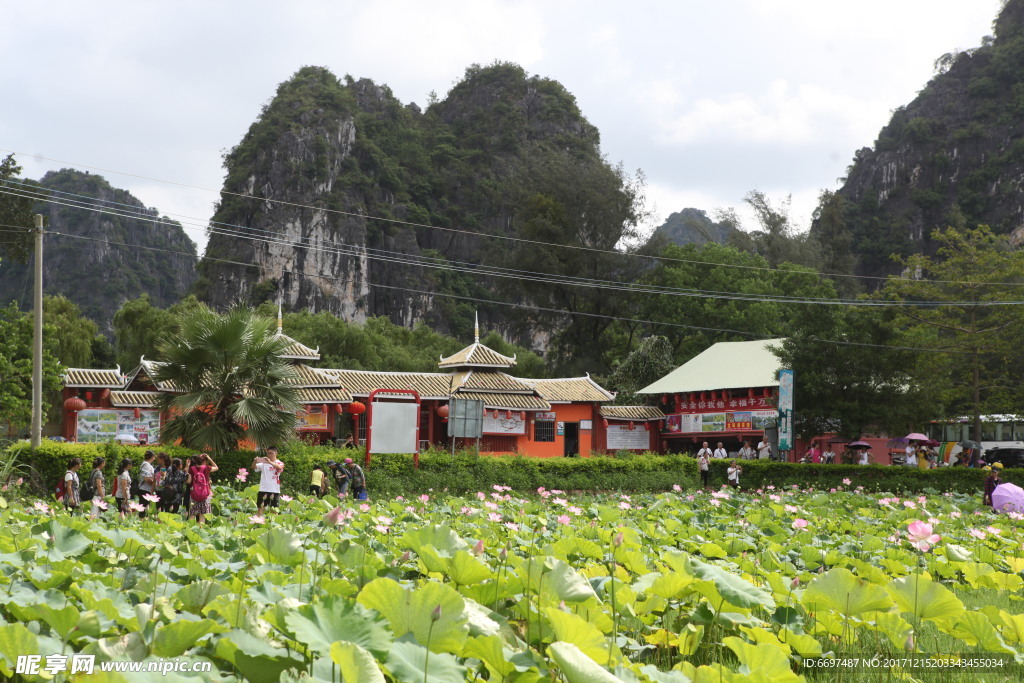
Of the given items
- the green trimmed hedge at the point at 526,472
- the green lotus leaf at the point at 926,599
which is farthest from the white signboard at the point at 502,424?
the green lotus leaf at the point at 926,599

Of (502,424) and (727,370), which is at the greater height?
(727,370)

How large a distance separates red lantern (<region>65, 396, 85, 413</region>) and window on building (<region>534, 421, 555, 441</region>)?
1484 cm

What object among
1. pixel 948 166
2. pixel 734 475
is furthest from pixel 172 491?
pixel 948 166

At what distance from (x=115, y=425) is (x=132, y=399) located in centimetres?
104

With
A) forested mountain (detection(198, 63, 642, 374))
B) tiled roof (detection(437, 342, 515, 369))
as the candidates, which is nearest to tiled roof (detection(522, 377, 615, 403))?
tiled roof (detection(437, 342, 515, 369))

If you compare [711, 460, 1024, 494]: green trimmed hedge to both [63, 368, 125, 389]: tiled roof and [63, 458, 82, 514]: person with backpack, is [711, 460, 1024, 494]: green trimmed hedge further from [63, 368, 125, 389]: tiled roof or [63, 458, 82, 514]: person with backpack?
[63, 368, 125, 389]: tiled roof

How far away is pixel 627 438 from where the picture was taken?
35500mm

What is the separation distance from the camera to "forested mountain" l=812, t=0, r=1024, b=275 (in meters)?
70.5

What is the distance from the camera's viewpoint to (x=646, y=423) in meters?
36.1

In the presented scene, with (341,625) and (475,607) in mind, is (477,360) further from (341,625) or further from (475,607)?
(341,625)

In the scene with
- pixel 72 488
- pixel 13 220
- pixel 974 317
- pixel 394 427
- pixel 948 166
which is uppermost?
pixel 948 166

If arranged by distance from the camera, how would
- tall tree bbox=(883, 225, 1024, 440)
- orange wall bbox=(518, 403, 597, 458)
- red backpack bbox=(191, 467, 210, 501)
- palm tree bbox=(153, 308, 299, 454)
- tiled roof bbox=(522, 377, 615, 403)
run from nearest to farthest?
red backpack bbox=(191, 467, 210, 501)
palm tree bbox=(153, 308, 299, 454)
tall tree bbox=(883, 225, 1024, 440)
orange wall bbox=(518, 403, 597, 458)
tiled roof bbox=(522, 377, 615, 403)

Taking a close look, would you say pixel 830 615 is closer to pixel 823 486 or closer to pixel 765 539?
pixel 765 539

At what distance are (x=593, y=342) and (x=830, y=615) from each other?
4668cm
